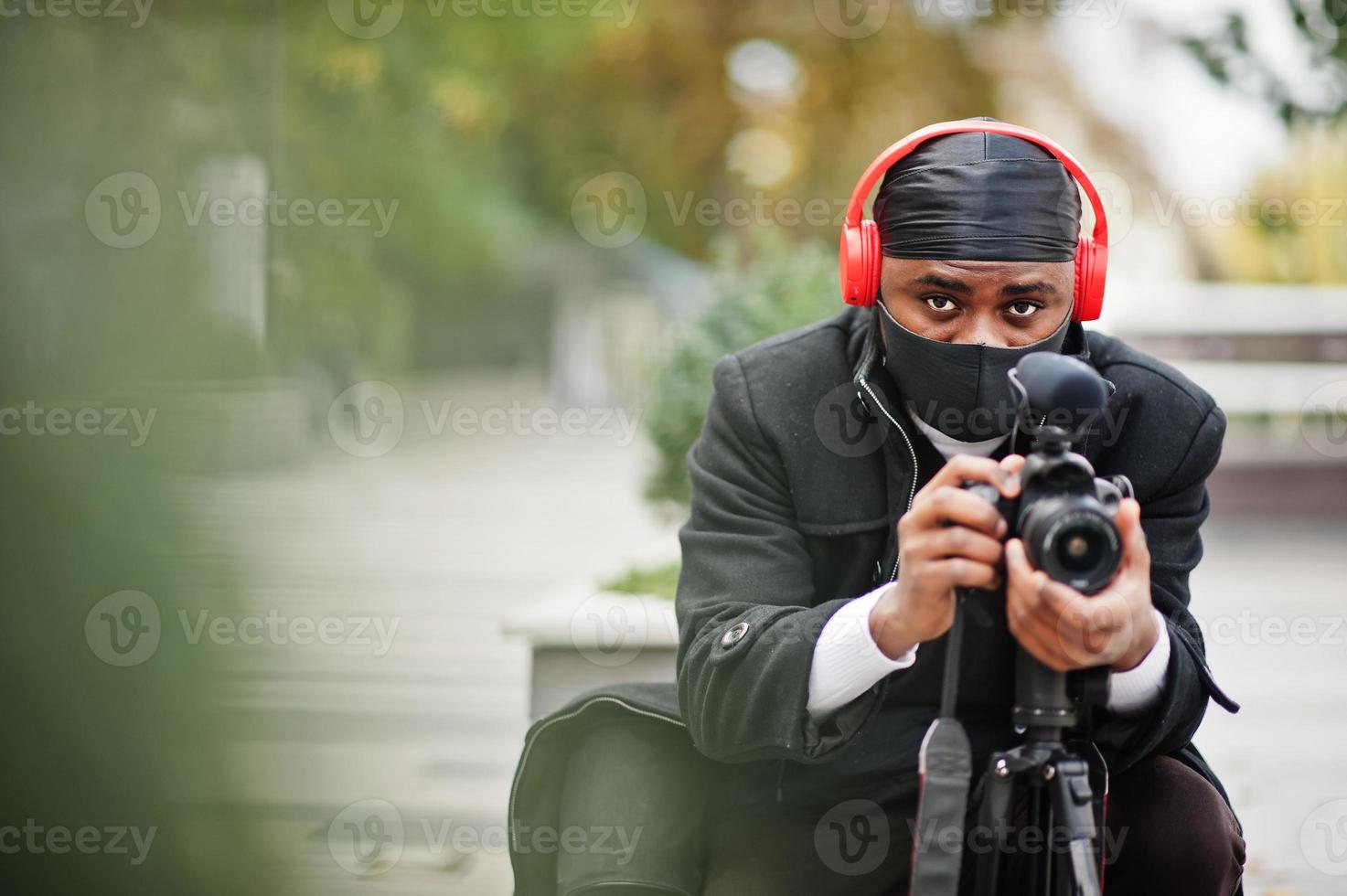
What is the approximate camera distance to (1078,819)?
203 centimetres

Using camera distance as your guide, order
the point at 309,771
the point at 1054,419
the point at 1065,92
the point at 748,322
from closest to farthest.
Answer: the point at 1054,419 < the point at 309,771 < the point at 748,322 < the point at 1065,92

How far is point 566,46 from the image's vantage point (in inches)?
571

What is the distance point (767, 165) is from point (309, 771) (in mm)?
18311

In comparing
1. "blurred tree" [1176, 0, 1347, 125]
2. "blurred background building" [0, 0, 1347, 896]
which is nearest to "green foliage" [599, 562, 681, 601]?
"blurred background building" [0, 0, 1347, 896]

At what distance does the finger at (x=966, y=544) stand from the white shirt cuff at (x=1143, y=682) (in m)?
0.42

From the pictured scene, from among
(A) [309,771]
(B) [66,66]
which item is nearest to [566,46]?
(A) [309,771]

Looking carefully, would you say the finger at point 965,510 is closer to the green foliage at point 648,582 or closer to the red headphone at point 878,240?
the red headphone at point 878,240

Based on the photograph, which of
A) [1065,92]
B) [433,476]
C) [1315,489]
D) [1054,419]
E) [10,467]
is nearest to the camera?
[1054,419]

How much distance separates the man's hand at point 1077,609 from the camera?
193 cm

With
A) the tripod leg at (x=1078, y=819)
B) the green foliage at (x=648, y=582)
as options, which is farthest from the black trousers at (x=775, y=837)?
the green foliage at (x=648, y=582)

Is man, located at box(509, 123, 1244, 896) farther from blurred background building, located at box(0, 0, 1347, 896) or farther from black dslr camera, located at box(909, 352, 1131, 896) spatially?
blurred background building, located at box(0, 0, 1347, 896)

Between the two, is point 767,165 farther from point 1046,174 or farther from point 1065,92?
point 1046,174

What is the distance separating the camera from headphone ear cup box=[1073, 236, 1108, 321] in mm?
2613

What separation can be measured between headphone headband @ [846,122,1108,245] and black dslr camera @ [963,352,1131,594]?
2.15 ft
